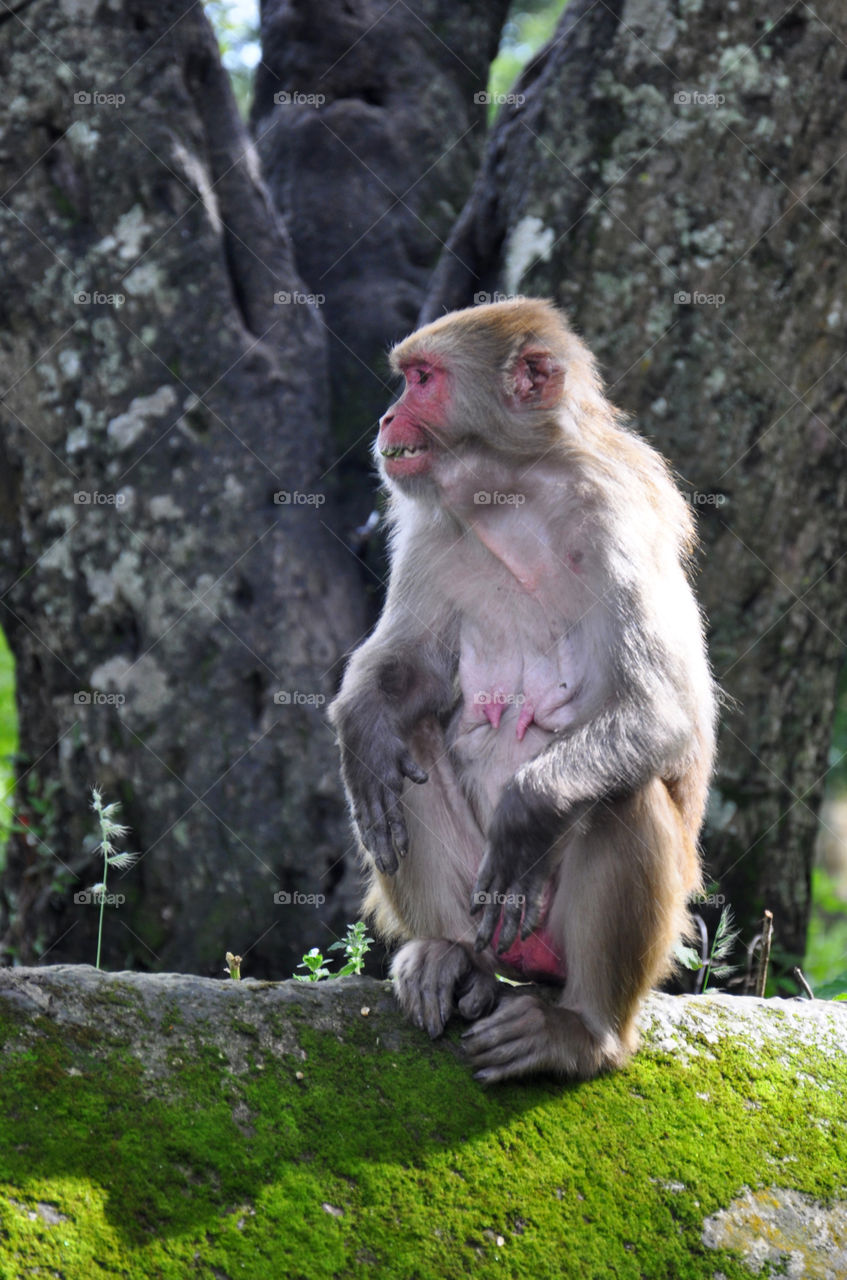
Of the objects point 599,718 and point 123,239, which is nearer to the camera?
point 599,718

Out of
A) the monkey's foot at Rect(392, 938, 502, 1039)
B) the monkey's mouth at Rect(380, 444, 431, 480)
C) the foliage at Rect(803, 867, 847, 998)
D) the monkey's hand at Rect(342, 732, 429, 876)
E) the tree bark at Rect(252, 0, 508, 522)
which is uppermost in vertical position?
the tree bark at Rect(252, 0, 508, 522)

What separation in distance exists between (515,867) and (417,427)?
1400 mm

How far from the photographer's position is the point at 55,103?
19.6 ft

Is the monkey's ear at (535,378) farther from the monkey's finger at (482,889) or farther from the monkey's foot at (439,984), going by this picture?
the monkey's foot at (439,984)

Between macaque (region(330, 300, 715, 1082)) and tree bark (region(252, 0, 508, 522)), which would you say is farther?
tree bark (region(252, 0, 508, 522))

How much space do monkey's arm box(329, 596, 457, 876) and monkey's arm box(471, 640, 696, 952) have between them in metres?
0.36

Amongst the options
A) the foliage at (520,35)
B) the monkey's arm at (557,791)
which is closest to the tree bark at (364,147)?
the monkey's arm at (557,791)

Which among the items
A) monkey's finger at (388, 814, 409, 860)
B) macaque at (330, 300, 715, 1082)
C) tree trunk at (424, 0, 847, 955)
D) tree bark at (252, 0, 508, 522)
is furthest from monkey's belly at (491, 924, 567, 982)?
tree bark at (252, 0, 508, 522)

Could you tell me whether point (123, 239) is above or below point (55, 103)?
below

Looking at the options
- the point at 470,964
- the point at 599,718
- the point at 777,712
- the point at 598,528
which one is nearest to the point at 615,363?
the point at 777,712

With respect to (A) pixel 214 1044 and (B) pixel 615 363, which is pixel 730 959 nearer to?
(B) pixel 615 363

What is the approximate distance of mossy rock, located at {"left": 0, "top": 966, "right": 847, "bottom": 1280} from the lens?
8.34ft

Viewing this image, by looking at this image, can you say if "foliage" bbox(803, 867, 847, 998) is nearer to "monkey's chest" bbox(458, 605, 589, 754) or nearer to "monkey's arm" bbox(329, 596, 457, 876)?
"monkey's chest" bbox(458, 605, 589, 754)

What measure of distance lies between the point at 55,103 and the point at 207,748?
294cm
